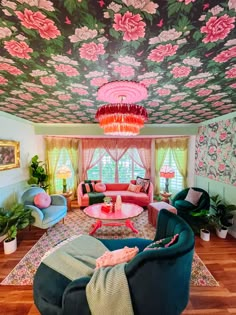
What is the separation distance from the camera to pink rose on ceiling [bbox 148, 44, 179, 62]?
1.33 meters

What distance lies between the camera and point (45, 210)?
139 inches

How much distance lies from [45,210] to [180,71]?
3.57 m

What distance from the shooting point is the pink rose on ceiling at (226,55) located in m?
1.37

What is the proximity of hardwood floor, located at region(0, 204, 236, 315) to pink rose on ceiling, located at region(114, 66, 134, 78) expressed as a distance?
106 inches

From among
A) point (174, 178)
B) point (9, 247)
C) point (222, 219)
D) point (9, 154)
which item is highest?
point (9, 154)

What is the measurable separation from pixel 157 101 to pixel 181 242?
2.11 m

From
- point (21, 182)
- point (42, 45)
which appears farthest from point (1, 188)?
point (42, 45)

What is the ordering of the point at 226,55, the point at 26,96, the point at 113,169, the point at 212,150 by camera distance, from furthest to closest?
1. the point at 113,169
2. the point at 212,150
3. the point at 26,96
4. the point at 226,55

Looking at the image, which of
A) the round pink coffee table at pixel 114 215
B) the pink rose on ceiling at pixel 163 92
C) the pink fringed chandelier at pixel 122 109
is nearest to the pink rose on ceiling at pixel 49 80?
the pink fringed chandelier at pixel 122 109

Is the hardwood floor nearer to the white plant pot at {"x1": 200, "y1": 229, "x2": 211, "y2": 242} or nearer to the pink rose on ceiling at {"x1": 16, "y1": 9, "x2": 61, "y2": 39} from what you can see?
the white plant pot at {"x1": 200, "y1": 229, "x2": 211, "y2": 242}

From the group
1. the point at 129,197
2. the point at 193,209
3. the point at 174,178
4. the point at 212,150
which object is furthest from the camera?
the point at 174,178

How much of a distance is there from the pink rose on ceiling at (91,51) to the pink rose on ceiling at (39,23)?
0.75 feet

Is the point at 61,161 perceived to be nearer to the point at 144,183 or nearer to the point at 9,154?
the point at 9,154

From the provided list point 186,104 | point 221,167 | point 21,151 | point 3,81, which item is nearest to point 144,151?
point 221,167
